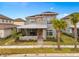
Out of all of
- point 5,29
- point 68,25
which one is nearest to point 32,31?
point 5,29

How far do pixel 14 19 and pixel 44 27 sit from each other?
0.63 metres

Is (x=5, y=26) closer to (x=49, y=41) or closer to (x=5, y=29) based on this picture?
(x=5, y=29)

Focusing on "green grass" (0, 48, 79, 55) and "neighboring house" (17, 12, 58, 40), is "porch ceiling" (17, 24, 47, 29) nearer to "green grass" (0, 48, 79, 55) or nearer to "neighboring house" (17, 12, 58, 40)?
"neighboring house" (17, 12, 58, 40)

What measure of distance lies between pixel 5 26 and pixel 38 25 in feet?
2.19

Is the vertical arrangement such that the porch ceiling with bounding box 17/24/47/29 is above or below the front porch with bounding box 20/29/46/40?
above

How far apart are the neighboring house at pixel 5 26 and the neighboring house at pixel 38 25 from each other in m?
0.18

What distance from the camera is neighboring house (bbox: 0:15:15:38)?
3.52m

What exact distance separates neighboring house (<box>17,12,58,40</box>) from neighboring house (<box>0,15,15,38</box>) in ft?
0.60

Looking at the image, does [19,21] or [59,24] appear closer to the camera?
[59,24]

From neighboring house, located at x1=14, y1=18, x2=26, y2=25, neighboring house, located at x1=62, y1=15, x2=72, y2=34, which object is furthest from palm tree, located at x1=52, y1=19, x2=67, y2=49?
neighboring house, located at x1=14, y1=18, x2=26, y2=25

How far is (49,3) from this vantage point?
3.47 m

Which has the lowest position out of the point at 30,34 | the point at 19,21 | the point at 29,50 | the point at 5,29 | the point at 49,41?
the point at 29,50

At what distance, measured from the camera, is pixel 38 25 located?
11.6 ft

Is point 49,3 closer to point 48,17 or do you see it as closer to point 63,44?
point 48,17
